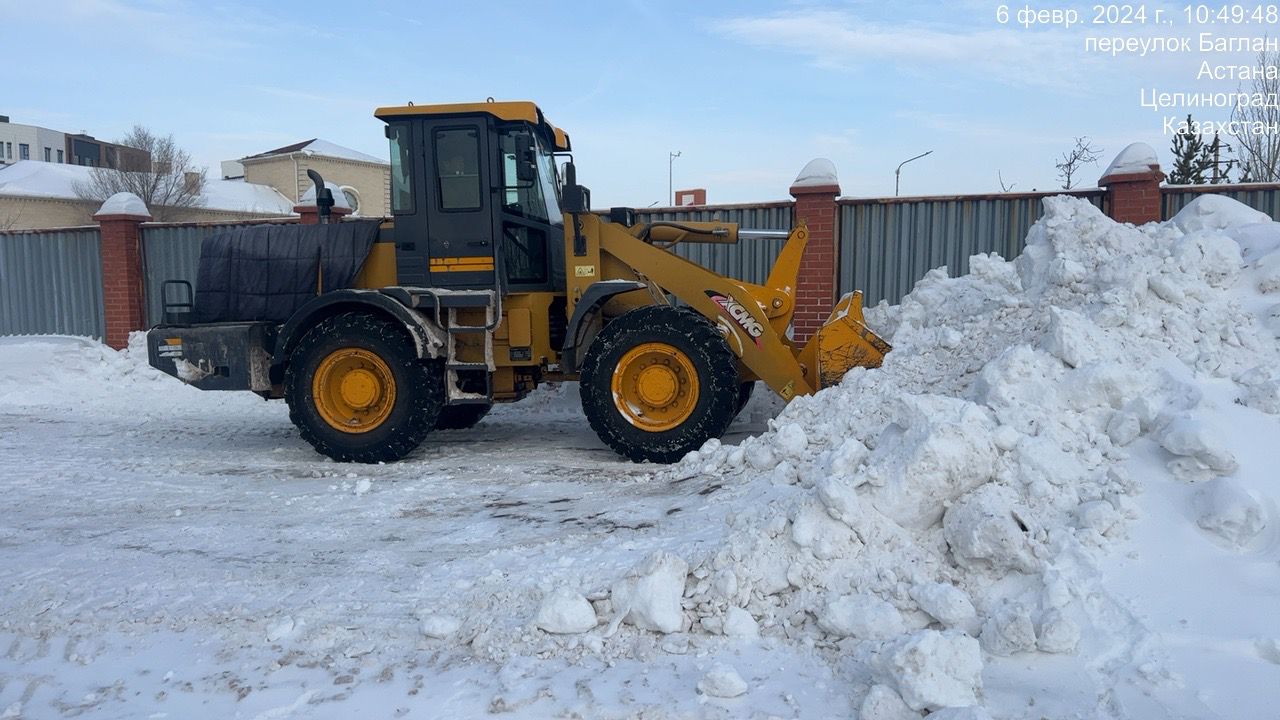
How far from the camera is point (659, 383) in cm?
645

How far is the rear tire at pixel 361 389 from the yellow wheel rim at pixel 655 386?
4.96 feet

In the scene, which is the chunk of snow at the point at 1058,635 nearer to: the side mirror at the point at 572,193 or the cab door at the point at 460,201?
the side mirror at the point at 572,193

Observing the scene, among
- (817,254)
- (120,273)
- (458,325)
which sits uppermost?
(817,254)

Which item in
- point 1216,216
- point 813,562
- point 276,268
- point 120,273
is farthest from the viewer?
point 120,273

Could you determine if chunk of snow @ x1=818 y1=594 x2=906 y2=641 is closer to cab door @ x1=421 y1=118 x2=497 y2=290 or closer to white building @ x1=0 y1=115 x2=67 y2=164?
cab door @ x1=421 y1=118 x2=497 y2=290

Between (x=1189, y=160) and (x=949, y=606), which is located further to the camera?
(x=1189, y=160)

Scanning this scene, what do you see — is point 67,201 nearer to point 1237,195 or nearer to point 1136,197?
point 1136,197

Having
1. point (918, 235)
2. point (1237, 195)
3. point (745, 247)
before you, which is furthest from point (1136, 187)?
point (745, 247)

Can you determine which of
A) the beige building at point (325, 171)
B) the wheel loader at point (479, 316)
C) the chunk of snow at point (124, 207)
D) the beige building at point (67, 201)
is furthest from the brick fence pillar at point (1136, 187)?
the beige building at point (67, 201)

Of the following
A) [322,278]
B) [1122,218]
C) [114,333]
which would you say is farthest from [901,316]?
[114,333]

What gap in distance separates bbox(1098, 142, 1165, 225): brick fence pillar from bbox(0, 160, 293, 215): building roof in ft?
102

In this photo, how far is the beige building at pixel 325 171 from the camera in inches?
1314

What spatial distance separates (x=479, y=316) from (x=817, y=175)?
4.73m

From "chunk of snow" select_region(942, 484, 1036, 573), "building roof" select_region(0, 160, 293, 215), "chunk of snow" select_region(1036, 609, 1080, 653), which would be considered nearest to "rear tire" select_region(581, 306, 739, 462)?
"chunk of snow" select_region(942, 484, 1036, 573)
